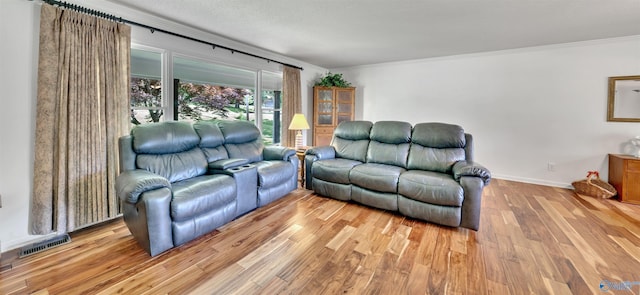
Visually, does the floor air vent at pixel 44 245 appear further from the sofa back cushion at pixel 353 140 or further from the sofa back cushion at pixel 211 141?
the sofa back cushion at pixel 353 140

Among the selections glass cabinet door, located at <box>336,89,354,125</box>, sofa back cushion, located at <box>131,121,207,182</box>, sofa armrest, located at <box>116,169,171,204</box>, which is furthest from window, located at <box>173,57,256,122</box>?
glass cabinet door, located at <box>336,89,354,125</box>

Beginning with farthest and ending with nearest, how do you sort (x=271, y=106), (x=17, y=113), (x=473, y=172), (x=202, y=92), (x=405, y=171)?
(x=271, y=106) → (x=202, y=92) → (x=405, y=171) → (x=473, y=172) → (x=17, y=113)

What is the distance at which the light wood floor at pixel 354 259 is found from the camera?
164 centimetres

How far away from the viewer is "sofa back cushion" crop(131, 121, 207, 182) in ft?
8.02

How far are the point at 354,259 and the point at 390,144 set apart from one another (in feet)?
6.14

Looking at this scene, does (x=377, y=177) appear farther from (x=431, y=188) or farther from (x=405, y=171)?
(x=431, y=188)

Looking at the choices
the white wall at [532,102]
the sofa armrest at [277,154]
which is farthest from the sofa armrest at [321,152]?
the white wall at [532,102]

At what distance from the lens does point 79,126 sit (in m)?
2.26

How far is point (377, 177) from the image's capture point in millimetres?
2861

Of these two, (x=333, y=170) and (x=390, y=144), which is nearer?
(x=333, y=170)

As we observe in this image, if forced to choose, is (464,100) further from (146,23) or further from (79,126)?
(79,126)

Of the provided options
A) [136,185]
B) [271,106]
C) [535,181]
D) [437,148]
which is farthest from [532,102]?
[136,185]

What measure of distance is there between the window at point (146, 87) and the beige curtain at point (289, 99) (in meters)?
2.11

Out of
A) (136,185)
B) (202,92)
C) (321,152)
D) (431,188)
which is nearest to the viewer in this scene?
(136,185)
